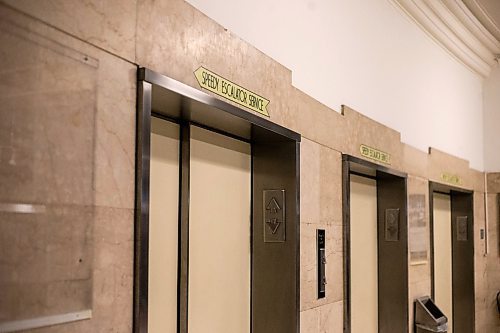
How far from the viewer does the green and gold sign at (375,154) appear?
571cm

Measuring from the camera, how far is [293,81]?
176 inches

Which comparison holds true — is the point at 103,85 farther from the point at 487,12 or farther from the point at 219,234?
the point at 487,12

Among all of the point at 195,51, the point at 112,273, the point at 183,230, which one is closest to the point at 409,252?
the point at 183,230

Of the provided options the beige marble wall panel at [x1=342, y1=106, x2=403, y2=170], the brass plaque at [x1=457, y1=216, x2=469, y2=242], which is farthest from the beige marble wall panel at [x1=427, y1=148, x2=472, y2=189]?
the beige marble wall panel at [x1=342, y1=106, x2=403, y2=170]

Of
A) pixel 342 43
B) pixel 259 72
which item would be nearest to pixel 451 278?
pixel 342 43

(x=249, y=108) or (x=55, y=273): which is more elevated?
(x=249, y=108)

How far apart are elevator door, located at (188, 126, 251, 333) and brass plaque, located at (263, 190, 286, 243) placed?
0.37ft

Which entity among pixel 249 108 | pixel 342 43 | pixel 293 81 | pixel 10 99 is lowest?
pixel 10 99

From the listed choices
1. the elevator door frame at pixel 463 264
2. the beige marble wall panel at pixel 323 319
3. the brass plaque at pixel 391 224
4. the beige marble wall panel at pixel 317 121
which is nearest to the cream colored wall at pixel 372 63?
the beige marble wall panel at pixel 317 121

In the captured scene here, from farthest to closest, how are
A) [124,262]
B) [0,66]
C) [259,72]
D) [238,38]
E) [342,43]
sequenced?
[342,43], [259,72], [238,38], [124,262], [0,66]

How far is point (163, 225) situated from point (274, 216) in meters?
1.00

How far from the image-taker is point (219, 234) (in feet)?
13.2

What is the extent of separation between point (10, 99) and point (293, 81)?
8.42 feet

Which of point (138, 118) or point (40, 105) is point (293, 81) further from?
point (40, 105)
